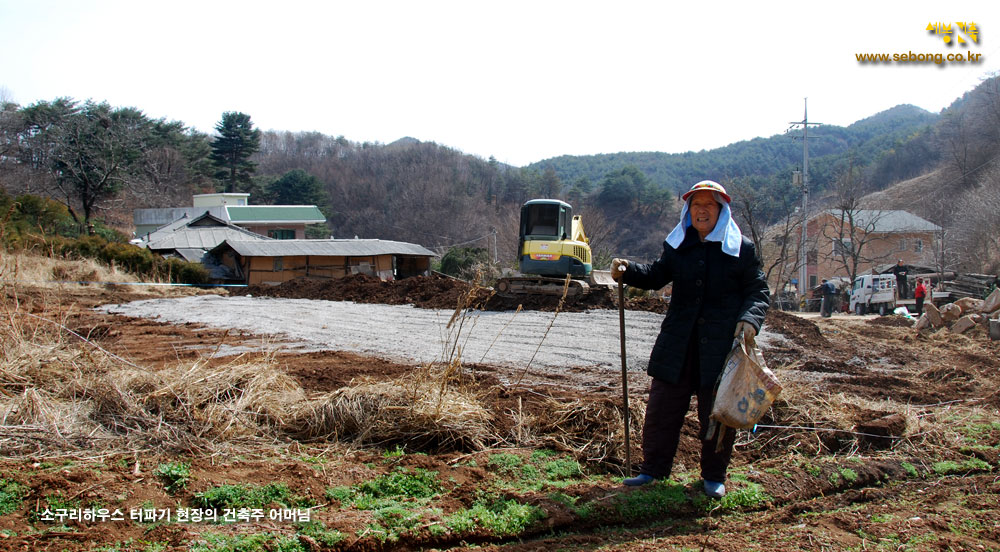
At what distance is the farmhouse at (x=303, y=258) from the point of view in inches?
1177

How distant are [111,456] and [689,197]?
3.76 metres

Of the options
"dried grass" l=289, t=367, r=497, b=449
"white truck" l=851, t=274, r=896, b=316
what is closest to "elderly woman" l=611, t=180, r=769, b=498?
"dried grass" l=289, t=367, r=497, b=449

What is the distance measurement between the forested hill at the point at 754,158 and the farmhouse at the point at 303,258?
4980 cm

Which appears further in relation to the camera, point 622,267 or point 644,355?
point 644,355

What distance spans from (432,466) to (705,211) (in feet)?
7.59

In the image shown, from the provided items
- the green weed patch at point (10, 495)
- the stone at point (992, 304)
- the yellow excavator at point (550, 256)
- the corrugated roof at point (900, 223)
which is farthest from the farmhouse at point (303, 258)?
the corrugated roof at point (900, 223)

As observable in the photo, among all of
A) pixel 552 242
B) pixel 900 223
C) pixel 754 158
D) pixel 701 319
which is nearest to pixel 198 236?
pixel 552 242

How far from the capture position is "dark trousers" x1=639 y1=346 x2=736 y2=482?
3883 mm

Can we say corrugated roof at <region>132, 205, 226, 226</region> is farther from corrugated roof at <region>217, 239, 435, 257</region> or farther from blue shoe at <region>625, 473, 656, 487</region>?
blue shoe at <region>625, 473, 656, 487</region>

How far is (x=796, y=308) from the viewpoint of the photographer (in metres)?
37.0

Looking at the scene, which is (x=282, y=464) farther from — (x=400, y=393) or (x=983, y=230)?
(x=983, y=230)

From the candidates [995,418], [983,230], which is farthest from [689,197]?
[983,230]

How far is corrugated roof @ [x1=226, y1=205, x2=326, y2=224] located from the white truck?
4128 cm

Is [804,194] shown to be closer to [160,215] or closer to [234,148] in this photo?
[160,215]
